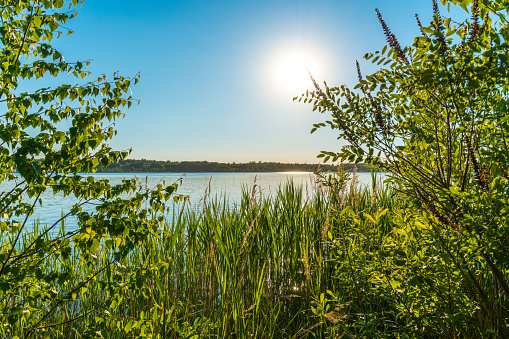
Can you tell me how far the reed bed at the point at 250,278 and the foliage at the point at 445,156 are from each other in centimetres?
42

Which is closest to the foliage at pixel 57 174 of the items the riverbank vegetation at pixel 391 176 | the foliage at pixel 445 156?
the riverbank vegetation at pixel 391 176

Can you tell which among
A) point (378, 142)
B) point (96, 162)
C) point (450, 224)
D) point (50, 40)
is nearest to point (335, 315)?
point (450, 224)

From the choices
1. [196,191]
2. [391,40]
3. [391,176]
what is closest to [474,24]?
[391,40]

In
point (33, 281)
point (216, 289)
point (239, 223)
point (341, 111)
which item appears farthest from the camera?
point (239, 223)

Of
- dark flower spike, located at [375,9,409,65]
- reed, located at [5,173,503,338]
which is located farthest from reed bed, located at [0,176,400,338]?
dark flower spike, located at [375,9,409,65]

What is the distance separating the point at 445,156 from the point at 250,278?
7.02 feet

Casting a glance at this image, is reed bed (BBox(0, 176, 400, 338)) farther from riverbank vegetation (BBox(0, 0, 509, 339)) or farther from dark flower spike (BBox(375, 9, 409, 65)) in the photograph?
dark flower spike (BBox(375, 9, 409, 65))

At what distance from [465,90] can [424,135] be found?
0.47 meters

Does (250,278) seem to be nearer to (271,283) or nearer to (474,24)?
(271,283)

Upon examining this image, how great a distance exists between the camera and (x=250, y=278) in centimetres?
326

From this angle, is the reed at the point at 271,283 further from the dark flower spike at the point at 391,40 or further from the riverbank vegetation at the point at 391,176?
the dark flower spike at the point at 391,40

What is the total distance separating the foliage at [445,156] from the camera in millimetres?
1453

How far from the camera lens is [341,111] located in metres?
Answer: 2.09

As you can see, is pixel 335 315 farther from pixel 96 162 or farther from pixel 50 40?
pixel 50 40
